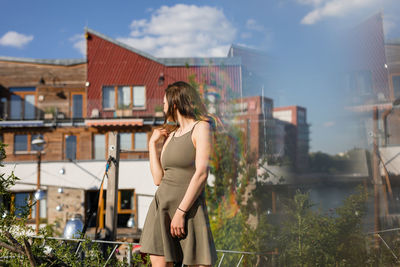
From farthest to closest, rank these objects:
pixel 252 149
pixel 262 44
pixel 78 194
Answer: pixel 78 194 < pixel 252 149 < pixel 262 44

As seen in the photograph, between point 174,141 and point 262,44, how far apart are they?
3.84 feet

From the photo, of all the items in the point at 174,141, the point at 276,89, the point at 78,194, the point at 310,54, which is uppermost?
the point at 310,54

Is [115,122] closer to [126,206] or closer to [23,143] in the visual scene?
[126,206]

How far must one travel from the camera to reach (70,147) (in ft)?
46.5

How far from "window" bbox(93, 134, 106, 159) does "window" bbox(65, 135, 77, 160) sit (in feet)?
2.89

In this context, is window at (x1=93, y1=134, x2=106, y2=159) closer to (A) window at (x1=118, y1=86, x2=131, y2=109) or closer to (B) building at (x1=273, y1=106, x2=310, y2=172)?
(A) window at (x1=118, y1=86, x2=131, y2=109)

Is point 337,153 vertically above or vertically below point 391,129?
below

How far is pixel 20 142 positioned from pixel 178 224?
14.7m

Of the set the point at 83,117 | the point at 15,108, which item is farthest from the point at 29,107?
the point at 83,117

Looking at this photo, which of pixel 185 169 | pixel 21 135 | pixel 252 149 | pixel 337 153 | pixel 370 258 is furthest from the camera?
pixel 21 135

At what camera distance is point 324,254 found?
2340 mm

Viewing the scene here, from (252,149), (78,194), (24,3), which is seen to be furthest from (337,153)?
(78,194)

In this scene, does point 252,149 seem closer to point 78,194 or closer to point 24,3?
point 24,3

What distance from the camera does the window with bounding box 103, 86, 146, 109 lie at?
46.7 feet
